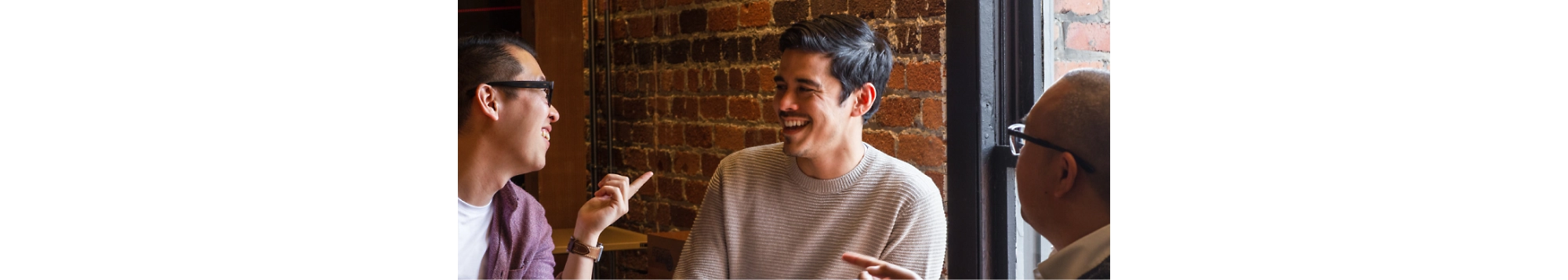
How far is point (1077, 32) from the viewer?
1.80 meters

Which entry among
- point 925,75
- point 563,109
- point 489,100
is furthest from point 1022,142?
point 489,100

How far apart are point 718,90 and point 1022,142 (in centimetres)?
51

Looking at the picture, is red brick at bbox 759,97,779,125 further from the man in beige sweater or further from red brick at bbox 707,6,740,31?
red brick at bbox 707,6,740,31

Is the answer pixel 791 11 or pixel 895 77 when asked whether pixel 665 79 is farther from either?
pixel 895 77

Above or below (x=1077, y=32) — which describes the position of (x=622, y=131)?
below

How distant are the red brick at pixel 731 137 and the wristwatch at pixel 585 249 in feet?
0.85

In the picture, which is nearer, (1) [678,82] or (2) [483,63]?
(2) [483,63]

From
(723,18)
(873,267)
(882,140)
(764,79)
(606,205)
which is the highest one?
(723,18)

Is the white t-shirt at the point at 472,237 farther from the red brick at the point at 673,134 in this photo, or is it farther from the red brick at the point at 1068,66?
the red brick at the point at 1068,66

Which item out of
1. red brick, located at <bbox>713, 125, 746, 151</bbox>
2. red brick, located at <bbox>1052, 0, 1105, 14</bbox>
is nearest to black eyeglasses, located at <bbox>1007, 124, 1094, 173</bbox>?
red brick, located at <bbox>1052, 0, 1105, 14</bbox>

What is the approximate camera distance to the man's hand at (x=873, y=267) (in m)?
1.78

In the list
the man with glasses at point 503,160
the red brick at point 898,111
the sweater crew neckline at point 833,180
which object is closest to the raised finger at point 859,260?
the sweater crew neckline at point 833,180

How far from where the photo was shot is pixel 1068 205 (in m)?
1.82
